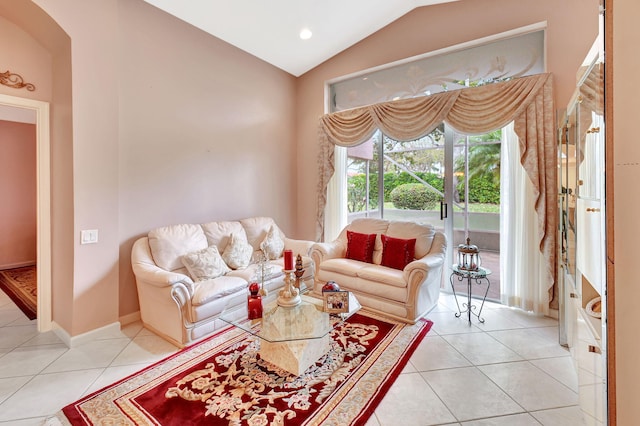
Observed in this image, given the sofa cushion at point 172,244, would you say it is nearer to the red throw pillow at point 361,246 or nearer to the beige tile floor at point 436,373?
the beige tile floor at point 436,373

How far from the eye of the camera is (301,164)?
5.13m

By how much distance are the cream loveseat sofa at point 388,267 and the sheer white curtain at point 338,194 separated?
1.83ft

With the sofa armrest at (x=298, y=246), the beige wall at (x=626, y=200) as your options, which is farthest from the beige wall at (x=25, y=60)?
the beige wall at (x=626, y=200)

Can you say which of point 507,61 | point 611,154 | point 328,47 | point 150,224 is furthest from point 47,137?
point 507,61

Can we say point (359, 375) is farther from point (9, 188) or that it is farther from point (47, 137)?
point (9, 188)

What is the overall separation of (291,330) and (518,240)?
2.81 metres

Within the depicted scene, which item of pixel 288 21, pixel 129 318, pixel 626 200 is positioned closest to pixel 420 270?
pixel 626 200

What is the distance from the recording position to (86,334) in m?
2.67

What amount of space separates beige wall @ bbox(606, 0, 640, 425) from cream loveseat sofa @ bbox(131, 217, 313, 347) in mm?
2418

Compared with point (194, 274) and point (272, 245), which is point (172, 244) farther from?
point (272, 245)

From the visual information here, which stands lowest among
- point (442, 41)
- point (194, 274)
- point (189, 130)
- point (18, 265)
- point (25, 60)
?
point (18, 265)

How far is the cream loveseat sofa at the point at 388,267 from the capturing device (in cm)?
301

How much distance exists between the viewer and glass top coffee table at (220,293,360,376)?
2.05 metres

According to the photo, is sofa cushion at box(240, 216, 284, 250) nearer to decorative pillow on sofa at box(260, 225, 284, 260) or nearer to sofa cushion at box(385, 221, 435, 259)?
decorative pillow on sofa at box(260, 225, 284, 260)
